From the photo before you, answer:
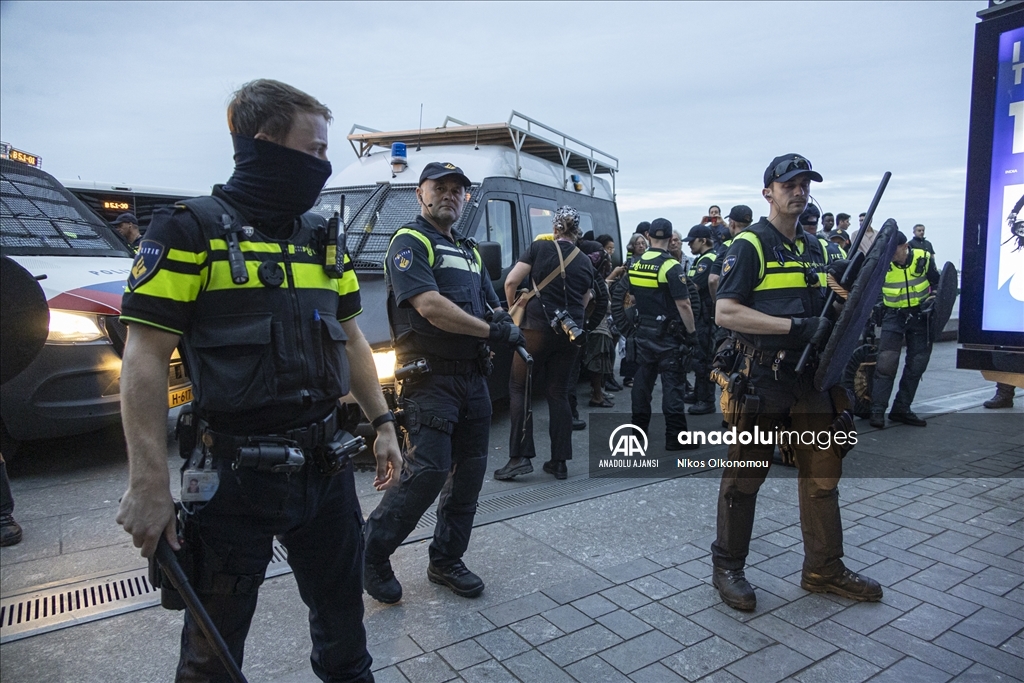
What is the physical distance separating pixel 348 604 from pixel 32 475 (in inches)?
171

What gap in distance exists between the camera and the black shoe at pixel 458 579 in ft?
11.5

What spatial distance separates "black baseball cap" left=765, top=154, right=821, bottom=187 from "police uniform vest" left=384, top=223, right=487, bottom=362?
64.2 inches

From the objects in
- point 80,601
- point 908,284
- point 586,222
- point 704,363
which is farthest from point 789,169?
point 586,222

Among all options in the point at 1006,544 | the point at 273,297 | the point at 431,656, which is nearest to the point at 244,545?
the point at 273,297

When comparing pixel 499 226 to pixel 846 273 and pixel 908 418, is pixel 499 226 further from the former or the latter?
pixel 908 418

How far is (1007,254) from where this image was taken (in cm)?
364

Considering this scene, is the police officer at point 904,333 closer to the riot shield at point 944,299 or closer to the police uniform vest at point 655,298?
the riot shield at point 944,299

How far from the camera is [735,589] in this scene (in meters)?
3.41

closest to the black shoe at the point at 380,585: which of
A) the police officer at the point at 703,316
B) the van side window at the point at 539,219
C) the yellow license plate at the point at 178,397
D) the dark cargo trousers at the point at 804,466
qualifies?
the dark cargo trousers at the point at 804,466

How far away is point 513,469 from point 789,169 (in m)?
3.02

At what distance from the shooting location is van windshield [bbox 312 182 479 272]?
246 inches

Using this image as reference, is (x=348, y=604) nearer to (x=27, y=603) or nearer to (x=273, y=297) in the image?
(x=273, y=297)

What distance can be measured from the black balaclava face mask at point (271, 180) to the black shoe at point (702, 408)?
6.71 meters

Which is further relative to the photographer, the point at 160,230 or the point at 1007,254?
the point at 1007,254
